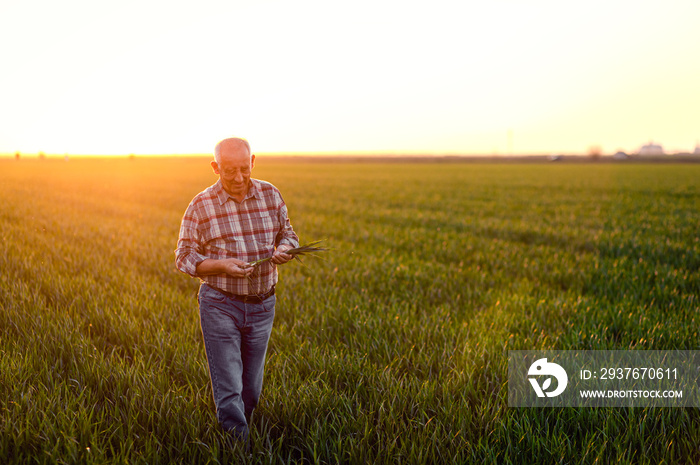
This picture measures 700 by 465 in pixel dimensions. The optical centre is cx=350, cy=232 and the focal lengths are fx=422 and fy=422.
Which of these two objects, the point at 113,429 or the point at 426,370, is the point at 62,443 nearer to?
the point at 113,429

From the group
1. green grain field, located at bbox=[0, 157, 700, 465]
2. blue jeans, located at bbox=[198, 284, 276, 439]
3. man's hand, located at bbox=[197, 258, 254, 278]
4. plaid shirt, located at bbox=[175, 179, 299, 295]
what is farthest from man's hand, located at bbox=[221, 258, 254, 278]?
green grain field, located at bbox=[0, 157, 700, 465]

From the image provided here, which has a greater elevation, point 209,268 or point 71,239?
point 209,268

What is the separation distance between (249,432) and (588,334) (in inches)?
164

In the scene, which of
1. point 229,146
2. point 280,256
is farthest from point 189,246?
point 229,146

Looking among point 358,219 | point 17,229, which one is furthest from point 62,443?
point 358,219

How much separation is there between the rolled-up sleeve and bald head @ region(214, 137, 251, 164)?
0.40m

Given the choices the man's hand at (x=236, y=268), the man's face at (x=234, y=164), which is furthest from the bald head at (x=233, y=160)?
the man's hand at (x=236, y=268)

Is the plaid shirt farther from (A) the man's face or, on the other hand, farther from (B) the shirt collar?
(A) the man's face

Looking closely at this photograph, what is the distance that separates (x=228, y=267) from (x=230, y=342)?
558 mm

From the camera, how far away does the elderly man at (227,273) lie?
2.80m

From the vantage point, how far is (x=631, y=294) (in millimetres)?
6859

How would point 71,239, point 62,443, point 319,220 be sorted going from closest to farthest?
point 62,443 < point 71,239 < point 319,220

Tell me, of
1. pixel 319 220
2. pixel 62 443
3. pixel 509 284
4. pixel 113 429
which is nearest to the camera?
pixel 62 443

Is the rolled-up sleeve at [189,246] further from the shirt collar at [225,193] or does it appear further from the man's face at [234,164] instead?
the man's face at [234,164]
